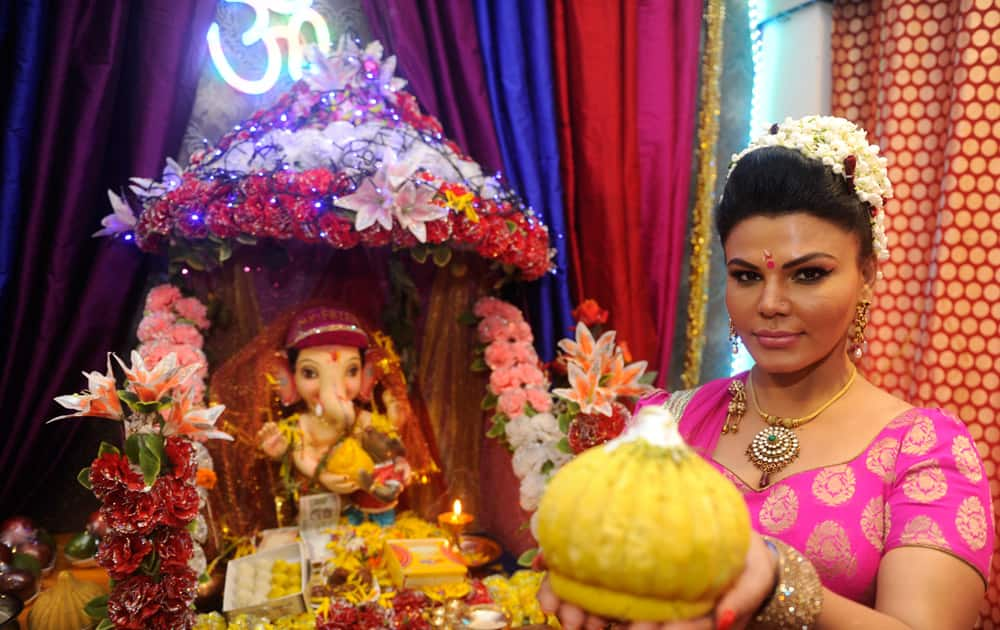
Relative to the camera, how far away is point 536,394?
2879 millimetres

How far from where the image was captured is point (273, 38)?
10.2 ft

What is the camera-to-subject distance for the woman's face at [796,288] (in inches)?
58.3

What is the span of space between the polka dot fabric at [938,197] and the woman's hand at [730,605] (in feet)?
7.16

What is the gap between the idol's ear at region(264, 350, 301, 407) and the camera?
2830 mm

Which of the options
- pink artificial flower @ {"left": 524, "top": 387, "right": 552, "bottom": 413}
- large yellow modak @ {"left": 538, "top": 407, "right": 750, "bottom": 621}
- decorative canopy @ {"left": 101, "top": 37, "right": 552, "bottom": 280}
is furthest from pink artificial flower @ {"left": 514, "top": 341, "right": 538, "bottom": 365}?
large yellow modak @ {"left": 538, "top": 407, "right": 750, "bottom": 621}

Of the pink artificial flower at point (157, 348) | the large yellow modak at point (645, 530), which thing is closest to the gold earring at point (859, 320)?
the large yellow modak at point (645, 530)

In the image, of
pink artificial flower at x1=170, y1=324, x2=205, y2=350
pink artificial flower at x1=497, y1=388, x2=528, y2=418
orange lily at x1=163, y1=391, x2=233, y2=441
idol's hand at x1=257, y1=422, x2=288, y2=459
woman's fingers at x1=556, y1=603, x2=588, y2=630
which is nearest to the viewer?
woman's fingers at x1=556, y1=603, x2=588, y2=630

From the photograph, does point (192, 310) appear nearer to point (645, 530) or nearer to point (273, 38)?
point (273, 38)

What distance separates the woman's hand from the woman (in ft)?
0.93

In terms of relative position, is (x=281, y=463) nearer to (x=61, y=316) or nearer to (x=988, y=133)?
(x=61, y=316)

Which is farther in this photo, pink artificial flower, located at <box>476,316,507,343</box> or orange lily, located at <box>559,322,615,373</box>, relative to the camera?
pink artificial flower, located at <box>476,316,507,343</box>

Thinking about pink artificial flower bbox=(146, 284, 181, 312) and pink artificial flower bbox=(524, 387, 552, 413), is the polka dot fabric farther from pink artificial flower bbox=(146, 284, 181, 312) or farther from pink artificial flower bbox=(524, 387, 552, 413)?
pink artificial flower bbox=(146, 284, 181, 312)

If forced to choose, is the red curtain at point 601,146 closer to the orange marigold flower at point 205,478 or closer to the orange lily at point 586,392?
the orange lily at point 586,392

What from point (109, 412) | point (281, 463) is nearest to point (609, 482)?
point (109, 412)
